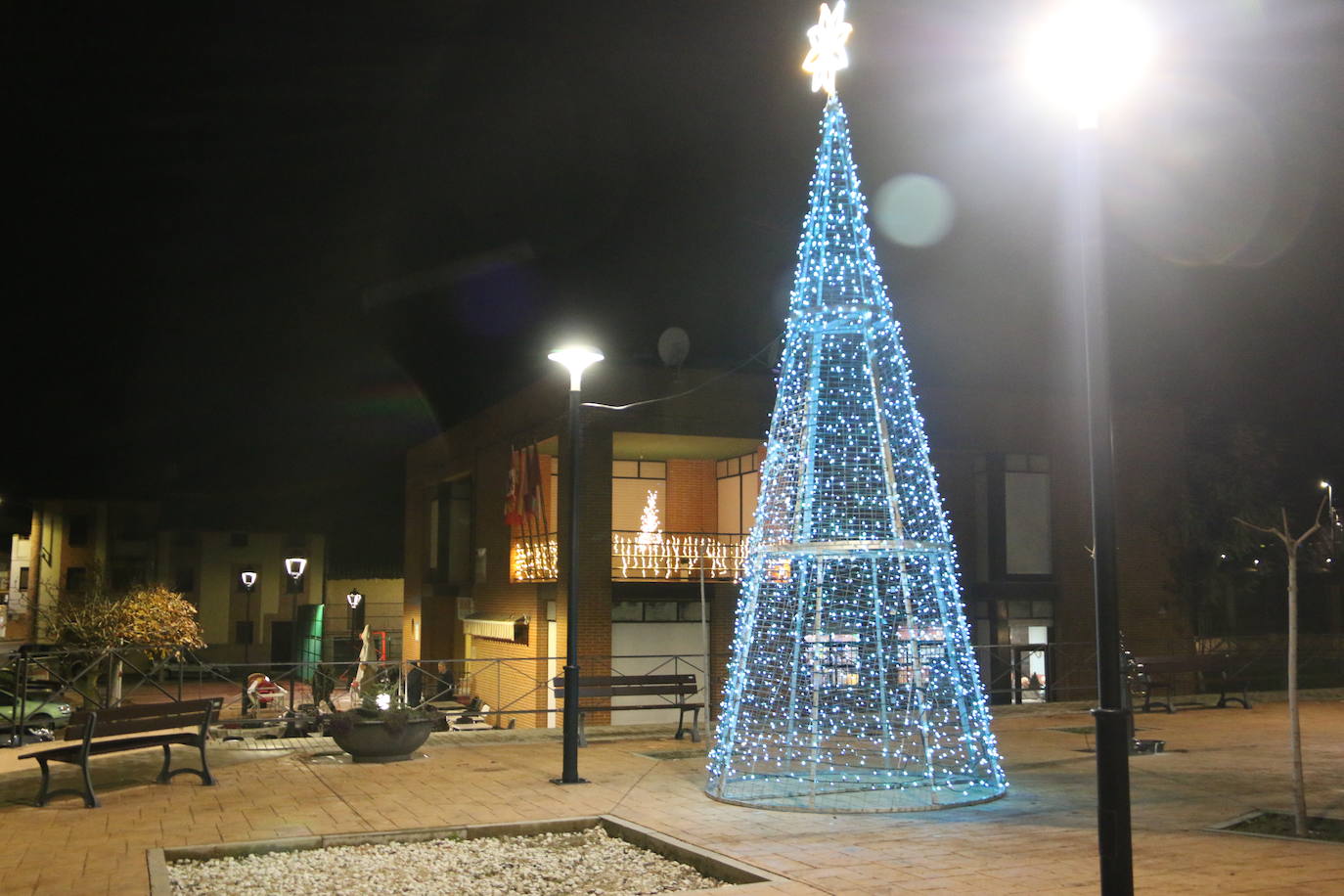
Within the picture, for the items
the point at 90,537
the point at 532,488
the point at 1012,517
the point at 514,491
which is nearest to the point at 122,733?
the point at 532,488

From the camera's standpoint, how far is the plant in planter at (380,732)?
12570mm

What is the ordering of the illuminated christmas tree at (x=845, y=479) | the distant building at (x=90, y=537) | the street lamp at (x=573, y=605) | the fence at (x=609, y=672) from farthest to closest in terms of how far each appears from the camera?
the distant building at (x=90, y=537)
the fence at (x=609, y=672)
the street lamp at (x=573, y=605)
the illuminated christmas tree at (x=845, y=479)

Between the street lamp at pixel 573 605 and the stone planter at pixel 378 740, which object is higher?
the street lamp at pixel 573 605

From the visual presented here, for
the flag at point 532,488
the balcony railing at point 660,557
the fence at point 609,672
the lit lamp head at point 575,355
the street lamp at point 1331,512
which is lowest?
the fence at point 609,672

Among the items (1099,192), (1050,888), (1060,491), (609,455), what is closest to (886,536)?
(1050,888)

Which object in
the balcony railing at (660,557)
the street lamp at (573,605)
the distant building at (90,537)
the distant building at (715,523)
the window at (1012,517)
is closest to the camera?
the street lamp at (573,605)

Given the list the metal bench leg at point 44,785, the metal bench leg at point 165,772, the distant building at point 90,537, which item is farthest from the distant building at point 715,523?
the distant building at point 90,537

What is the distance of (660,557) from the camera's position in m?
22.8

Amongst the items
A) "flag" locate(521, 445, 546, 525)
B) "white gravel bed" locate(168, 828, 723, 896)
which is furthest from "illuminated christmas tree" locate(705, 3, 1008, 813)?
"flag" locate(521, 445, 546, 525)

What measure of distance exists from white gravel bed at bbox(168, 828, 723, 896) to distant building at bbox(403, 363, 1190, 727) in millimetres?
12233

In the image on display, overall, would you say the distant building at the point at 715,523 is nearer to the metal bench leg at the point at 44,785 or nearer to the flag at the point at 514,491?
the flag at the point at 514,491

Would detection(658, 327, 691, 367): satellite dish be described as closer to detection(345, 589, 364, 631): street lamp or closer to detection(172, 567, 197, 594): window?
detection(345, 589, 364, 631): street lamp

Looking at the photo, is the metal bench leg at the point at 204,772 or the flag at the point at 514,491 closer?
the metal bench leg at the point at 204,772

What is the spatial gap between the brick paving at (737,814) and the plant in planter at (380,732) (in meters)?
→ 0.25
